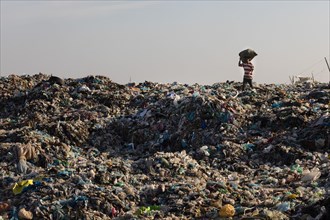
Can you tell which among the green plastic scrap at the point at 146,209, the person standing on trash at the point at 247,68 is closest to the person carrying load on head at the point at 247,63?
the person standing on trash at the point at 247,68

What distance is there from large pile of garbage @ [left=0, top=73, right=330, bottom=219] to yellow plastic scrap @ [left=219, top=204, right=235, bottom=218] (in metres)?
0.01

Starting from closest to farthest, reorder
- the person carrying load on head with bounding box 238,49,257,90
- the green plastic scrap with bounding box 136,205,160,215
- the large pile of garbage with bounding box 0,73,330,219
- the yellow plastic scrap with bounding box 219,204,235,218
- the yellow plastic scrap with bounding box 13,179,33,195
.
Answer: the yellow plastic scrap with bounding box 219,204,235,218
the green plastic scrap with bounding box 136,205,160,215
the large pile of garbage with bounding box 0,73,330,219
the yellow plastic scrap with bounding box 13,179,33,195
the person carrying load on head with bounding box 238,49,257,90

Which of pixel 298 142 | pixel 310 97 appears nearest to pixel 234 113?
pixel 298 142

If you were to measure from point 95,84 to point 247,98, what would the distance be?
5148 mm

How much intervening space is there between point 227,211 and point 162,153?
3.06 m

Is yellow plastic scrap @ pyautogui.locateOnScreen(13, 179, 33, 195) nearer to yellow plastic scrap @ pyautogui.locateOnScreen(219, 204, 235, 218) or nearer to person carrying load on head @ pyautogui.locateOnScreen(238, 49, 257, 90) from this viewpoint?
yellow plastic scrap @ pyautogui.locateOnScreen(219, 204, 235, 218)

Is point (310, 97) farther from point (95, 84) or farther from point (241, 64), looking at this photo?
point (95, 84)

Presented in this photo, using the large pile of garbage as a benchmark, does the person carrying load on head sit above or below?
above

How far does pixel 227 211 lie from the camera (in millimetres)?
6758

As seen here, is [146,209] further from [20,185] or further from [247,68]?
[247,68]

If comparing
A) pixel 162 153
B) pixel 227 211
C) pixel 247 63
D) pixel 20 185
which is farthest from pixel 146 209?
pixel 247 63

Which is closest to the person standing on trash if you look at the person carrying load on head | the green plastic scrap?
the person carrying load on head

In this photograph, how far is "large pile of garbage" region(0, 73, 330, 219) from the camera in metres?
7.19

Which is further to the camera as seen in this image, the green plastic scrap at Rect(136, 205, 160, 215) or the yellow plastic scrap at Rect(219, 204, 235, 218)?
the green plastic scrap at Rect(136, 205, 160, 215)
